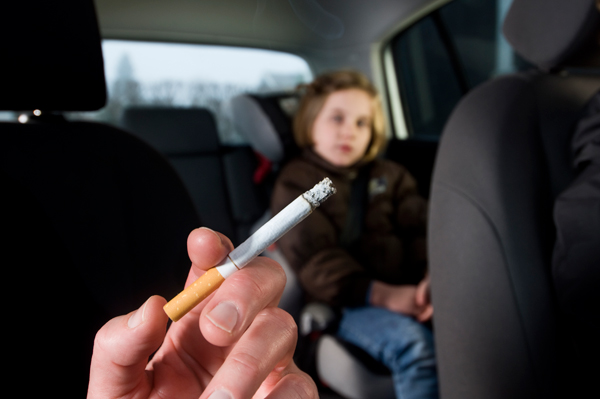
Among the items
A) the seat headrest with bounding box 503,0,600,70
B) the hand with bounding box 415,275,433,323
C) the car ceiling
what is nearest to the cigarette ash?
the car ceiling

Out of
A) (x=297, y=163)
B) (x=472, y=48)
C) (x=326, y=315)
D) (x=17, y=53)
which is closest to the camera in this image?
(x=17, y=53)

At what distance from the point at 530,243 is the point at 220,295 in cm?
55

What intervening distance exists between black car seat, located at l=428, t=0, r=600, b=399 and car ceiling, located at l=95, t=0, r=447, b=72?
14.5 inches

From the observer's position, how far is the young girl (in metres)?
0.87

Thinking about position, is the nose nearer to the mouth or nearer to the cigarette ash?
the mouth

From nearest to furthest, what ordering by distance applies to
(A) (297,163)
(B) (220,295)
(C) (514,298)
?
(B) (220,295), (C) (514,298), (A) (297,163)

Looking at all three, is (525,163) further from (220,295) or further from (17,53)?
(17,53)

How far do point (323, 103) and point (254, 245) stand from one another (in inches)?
35.8

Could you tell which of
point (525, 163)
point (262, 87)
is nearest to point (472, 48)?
point (262, 87)

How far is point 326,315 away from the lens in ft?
3.14

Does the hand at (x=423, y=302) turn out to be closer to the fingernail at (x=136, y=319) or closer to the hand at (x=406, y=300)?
the hand at (x=406, y=300)

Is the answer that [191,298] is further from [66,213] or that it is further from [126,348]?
[66,213]

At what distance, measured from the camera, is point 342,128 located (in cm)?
102

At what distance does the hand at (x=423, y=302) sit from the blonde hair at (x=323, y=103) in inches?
17.0
